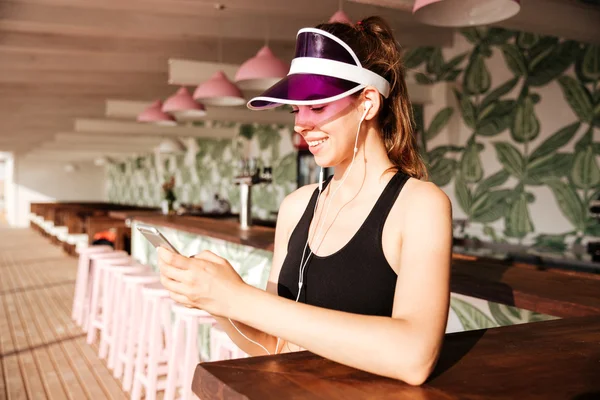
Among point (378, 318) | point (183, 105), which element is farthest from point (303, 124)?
point (183, 105)

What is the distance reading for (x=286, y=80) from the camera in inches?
45.0

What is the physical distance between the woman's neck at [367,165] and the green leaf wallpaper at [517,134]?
3896 mm

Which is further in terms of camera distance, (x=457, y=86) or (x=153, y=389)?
(x=457, y=86)

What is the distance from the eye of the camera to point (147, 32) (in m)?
5.31

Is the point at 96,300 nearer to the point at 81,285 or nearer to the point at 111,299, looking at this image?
the point at 111,299

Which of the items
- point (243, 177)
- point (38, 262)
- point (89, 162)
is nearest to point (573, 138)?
point (243, 177)

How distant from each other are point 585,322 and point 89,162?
2370 centimetres

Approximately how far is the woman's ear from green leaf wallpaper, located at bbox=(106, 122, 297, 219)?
8.11m

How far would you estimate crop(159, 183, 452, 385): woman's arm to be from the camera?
858 mm

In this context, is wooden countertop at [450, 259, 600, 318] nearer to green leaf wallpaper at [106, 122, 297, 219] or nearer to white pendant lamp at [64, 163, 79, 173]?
green leaf wallpaper at [106, 122, 297, 219]

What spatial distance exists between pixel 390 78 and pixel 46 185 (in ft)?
74.7

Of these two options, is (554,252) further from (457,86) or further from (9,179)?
(9,179)

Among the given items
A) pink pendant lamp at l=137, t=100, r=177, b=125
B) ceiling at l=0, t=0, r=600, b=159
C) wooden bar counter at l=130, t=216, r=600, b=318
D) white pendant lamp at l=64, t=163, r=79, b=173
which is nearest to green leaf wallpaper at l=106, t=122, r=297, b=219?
ceiling at l=0, t=0, r=600, b=159

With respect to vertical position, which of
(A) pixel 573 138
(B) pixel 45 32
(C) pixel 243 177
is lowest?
(C) pixel 243 177
